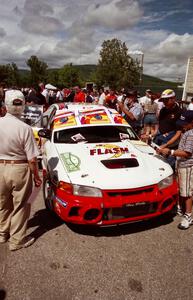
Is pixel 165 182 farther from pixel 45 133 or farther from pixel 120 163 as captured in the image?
pixel 45 133

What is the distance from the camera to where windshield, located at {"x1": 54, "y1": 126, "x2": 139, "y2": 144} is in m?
4.52

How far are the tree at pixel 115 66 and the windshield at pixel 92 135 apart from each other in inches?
1324

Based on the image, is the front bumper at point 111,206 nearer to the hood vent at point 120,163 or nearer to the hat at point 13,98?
the hood vent at point 120,163

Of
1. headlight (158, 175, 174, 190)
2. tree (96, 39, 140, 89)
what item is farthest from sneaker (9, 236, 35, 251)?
tree (96, 39, 140, 89)

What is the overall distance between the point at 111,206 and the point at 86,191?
0.35m

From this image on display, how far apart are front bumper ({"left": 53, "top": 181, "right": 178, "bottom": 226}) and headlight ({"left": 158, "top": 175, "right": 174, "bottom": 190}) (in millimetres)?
105

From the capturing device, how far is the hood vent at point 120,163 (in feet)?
12.0

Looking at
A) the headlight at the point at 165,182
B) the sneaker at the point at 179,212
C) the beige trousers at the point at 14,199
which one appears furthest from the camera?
the sneaker at the point at 179,212

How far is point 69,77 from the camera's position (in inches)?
3081

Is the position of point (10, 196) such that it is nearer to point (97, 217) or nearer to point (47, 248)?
point (47, 248)

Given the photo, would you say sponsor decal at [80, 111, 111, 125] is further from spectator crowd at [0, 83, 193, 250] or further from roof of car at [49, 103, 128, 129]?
spectator crowd at [0, 83, 193, 250]

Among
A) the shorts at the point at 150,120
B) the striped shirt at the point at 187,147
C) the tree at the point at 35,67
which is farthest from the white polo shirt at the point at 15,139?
the tree at the point at 35,67

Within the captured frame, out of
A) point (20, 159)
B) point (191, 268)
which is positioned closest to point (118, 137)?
point (20, 159)

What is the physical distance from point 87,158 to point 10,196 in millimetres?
1170
